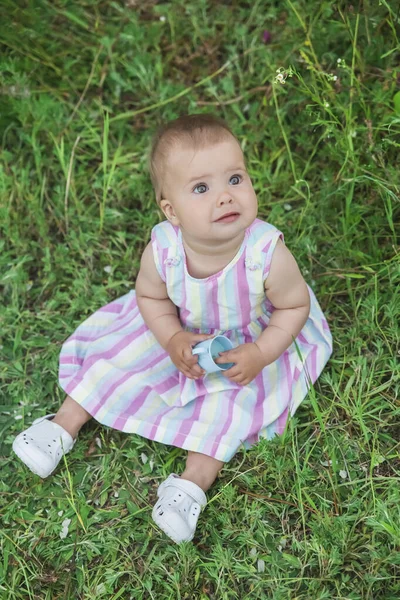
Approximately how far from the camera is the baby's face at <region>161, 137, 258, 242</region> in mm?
1932

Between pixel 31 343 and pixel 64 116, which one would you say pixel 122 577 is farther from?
pixel 64 116

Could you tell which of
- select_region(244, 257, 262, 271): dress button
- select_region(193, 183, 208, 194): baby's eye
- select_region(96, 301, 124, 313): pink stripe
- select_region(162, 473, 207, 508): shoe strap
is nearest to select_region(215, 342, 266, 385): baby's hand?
select_region(244, 257, 262, 271): dress button

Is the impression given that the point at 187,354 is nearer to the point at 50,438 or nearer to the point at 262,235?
the point at 262,235

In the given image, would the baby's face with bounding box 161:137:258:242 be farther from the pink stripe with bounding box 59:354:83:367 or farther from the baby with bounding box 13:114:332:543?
the pink stripe with bounding box 59:354:83:367

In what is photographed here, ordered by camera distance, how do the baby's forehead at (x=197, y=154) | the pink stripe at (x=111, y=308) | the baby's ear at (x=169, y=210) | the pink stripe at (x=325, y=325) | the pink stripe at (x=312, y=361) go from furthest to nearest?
the pink stripe at (x=111, y=308)
the pink stripe at (x=325, y=325)
the pink stripe at (x=312, y=361)
the baby's ear at (x=169, y=210)
the baby's forehead at (x=197, y=154)

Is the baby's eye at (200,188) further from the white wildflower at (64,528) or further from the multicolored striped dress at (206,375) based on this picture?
the white wildflower at (64,528)

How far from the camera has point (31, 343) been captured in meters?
2.55

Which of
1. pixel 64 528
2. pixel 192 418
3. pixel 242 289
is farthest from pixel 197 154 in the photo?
pixel 64 528

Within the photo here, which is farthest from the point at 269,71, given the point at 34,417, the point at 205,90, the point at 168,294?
the point at 34,417

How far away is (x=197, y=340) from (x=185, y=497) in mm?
448

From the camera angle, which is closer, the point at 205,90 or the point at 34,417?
the point at 34,417

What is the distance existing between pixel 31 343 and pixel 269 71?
1.43m

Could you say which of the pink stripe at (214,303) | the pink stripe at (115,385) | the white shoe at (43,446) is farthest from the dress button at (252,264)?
the white shoe at (43,446)

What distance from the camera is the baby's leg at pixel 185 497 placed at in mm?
1983
